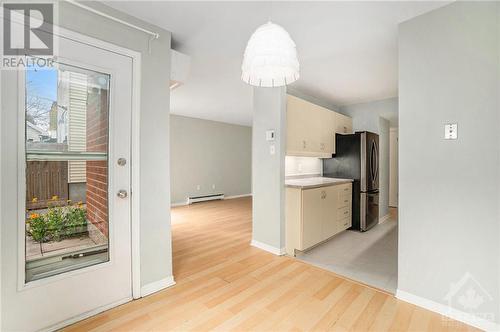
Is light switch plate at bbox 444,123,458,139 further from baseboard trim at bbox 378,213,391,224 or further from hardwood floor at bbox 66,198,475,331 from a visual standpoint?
baseboard trim at bbox 378,213,391,224

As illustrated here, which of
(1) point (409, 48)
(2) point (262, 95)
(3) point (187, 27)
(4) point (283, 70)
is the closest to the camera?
(4) point (283, 70)

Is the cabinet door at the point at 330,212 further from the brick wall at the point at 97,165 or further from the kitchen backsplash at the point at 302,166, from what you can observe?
the brick wall at the point at 97,165

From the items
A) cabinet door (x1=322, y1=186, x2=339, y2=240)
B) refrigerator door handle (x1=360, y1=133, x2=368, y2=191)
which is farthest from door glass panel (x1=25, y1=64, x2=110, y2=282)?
refrigerator door handle (x1=360, y1=133, x2=368, y2=191)

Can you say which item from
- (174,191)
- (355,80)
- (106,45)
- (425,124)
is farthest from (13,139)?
(174,191)

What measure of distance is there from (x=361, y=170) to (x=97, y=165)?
12.0 ft

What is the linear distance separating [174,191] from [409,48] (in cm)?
564

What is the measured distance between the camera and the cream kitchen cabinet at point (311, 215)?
2.83m

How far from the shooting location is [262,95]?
10.2ft

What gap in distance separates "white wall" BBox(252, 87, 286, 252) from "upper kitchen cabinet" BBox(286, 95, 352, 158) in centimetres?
18

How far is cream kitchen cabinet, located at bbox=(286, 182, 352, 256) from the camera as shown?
2828mm

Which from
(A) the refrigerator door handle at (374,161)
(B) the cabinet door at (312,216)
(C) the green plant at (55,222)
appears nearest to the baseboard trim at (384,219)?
(A) the refrigerator door handle at (374,161)

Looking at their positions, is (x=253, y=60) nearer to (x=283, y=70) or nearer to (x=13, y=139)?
(x=283, y=70)

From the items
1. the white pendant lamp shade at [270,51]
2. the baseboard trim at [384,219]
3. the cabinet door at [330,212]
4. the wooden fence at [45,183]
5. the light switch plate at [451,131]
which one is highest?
the white pendant lamp shade at [270,51]

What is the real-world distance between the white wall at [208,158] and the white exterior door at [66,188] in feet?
14.3
